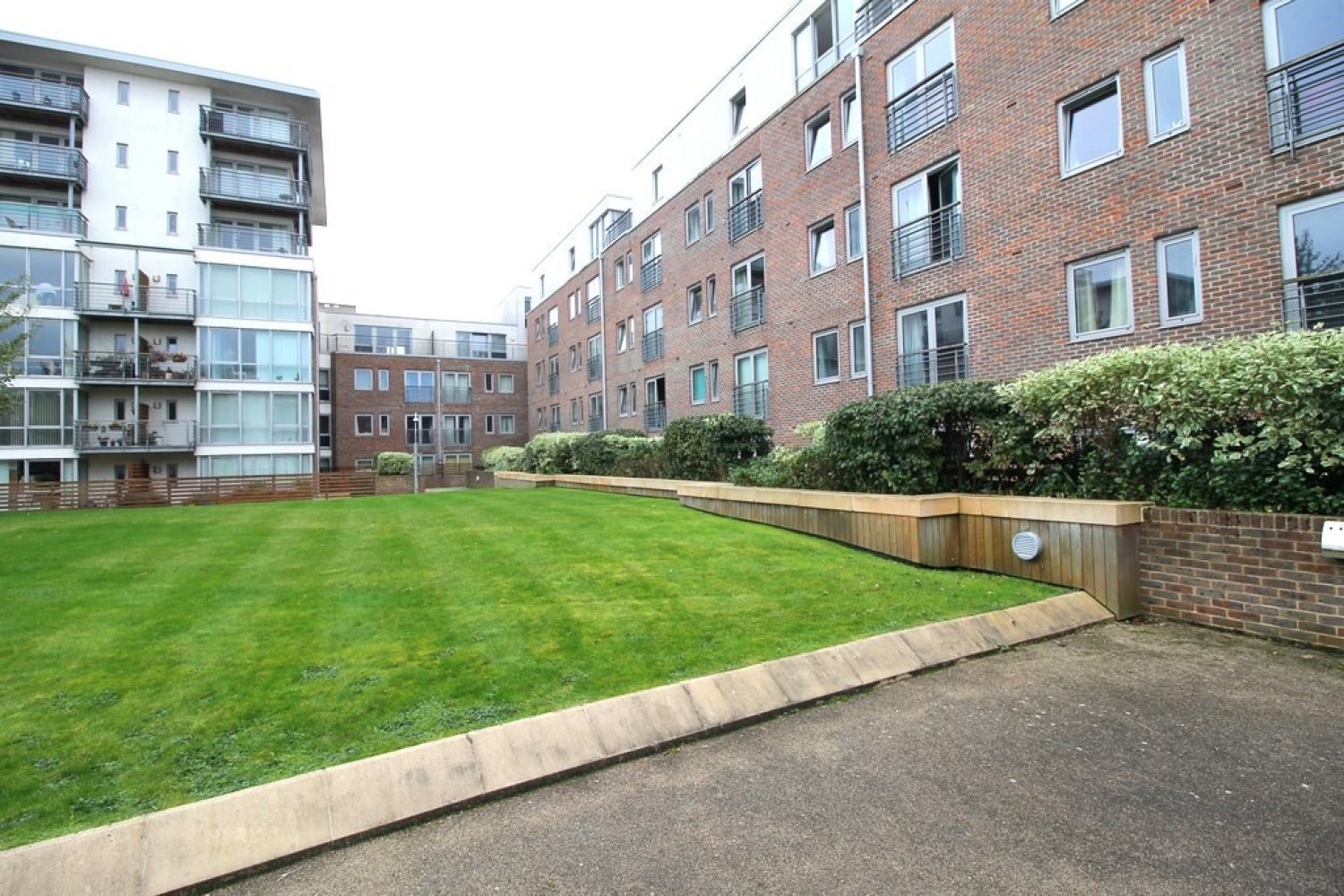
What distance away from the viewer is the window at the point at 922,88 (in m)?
13.6

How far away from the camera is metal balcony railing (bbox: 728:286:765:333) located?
768 inches

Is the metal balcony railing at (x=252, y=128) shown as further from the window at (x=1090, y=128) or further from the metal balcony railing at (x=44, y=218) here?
the window at (x=1090, y=128)

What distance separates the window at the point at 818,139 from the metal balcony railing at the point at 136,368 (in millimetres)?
25293

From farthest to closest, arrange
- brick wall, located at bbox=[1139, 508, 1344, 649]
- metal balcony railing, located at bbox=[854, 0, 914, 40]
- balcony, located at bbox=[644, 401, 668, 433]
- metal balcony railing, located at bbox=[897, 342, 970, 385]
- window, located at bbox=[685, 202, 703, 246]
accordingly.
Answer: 1. balcony, located at bbox=[644, 401, 668, 433]
2. window, located at bbox=[685, 202, 703, 246]
3. metal balcony railing, located at bbox=[854, 0, 914, 40]
4. metal balcony railing, located at bbox=[897, 342, 970, 385]
5. brick wall, located at bbox=[1139, 508, 1344, 649]

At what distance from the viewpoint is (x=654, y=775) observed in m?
3.50

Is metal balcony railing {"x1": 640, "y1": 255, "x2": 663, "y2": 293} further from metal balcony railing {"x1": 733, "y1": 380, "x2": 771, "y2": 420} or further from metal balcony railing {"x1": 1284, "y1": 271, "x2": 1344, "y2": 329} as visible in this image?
metal balcony railing {"x1": 1284, "y1": 271, "x2": 1344, "y2": 329}

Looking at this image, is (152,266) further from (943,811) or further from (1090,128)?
(943,811)

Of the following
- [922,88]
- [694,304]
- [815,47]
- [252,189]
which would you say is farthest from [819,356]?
[252,189]

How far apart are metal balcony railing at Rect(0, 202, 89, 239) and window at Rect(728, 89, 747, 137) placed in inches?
991

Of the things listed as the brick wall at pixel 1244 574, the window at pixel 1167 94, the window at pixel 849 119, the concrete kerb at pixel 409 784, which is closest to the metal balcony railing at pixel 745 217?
the window at pixel 849 119

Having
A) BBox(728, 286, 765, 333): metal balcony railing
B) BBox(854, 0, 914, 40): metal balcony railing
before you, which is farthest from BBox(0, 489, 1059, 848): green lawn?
BBox(854, 0, 914, 40): metal balcony railing

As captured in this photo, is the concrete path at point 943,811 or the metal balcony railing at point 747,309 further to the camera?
the metal balcony railing at point 747,309

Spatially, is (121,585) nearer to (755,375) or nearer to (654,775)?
(654,775)

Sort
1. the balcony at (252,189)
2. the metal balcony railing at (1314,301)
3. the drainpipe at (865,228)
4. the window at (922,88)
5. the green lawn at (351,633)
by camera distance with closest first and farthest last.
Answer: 1. the green lawn at (351,633)
2. the metal balcony railing at (1314,301)
3. the window at (922,88)
4. the drainpipe at (865,228)
5. the balcony at (252,189)
